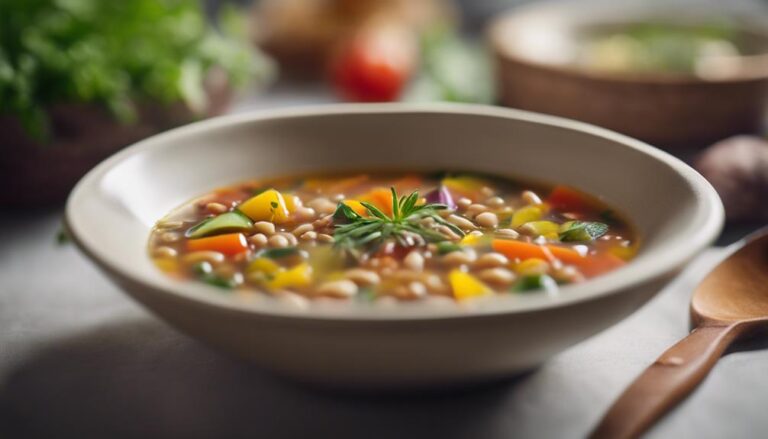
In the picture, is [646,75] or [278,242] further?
[646,75]

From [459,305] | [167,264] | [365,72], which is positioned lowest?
[365,72]

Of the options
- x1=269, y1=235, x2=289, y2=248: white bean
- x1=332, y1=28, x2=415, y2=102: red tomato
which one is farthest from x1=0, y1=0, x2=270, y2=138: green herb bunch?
x1=269, y1=235, x2=289, y2=248: white bean

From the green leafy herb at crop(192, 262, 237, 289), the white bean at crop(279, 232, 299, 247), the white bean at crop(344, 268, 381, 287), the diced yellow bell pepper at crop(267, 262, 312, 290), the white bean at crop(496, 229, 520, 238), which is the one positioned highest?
the white bean at crop(496, 229, 520, 238)

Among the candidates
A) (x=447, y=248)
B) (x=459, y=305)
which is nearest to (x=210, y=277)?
(x=447, y=248)

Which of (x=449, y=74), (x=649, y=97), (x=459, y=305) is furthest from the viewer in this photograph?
(x=449, y=74)

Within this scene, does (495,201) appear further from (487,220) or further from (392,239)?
(392,239)

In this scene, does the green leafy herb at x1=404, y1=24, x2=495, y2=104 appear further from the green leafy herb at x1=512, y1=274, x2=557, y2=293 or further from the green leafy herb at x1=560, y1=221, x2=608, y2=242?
the green leafy herb at x1=512, y1=274, x2=557, y2=293

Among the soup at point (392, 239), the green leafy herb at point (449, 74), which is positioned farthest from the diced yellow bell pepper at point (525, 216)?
the green leafy herb at point (449, 74)
